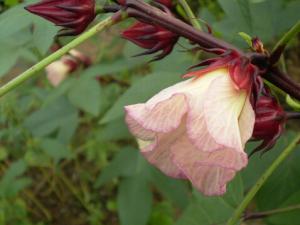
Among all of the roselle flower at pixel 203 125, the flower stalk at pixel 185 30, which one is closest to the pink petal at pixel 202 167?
the roselle flower at pixel 203 125

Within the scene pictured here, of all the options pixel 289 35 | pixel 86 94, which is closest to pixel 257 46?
pixel 289 35

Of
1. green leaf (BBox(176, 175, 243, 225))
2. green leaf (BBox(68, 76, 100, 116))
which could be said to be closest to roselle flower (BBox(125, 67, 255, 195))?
green leaf (BBox(176, 175, 243, 225))

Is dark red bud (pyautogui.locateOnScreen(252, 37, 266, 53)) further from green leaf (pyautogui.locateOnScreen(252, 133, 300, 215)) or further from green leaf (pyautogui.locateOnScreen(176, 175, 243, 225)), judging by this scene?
green leaf (pyautogui.locateOnScreen(252, 133, 300, 215))

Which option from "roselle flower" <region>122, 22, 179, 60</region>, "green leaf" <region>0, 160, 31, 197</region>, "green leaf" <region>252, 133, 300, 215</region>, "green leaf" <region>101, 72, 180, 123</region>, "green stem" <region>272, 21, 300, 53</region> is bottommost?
"green leaf" <region>0, 160, 31, 197</region>

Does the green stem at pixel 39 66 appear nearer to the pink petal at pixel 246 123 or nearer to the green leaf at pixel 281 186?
the pink petal at pixel 246 123

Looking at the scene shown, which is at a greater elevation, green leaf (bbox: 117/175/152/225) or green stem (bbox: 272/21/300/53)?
green stem (bbox: 272/21/300/53)

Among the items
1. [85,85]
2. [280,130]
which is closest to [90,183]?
[85,85]
